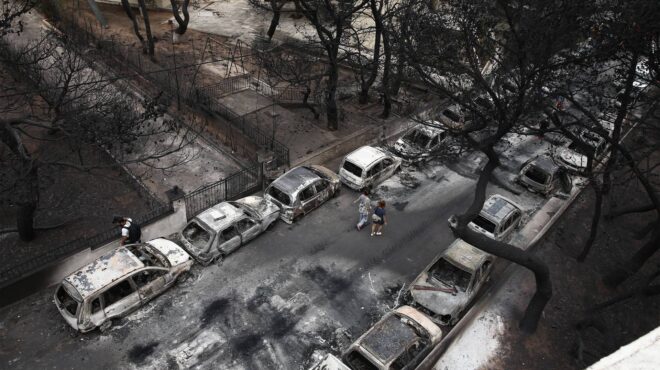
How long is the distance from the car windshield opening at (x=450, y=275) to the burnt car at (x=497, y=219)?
2.53m

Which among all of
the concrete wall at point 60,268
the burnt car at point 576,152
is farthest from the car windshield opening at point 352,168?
the burnt car at point 576,152

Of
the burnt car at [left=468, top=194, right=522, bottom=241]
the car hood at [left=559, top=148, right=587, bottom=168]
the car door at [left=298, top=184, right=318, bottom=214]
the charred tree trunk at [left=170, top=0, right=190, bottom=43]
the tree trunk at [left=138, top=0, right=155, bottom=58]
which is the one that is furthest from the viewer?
the charred tree trunk at [left=170, top=0, right=190, bottom=43]

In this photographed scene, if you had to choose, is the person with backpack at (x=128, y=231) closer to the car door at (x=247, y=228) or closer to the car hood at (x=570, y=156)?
the car door at (x=247, y=228)

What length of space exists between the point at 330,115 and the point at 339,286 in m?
9.74

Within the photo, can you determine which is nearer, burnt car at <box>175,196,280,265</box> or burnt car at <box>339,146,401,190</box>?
burnt car at <box>175,196,280,265</box>

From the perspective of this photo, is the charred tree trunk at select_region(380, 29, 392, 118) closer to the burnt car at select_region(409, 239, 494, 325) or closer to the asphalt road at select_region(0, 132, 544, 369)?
the asphalt road at select_region(0, 132, 544, 369)

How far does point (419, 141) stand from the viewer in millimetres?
20062

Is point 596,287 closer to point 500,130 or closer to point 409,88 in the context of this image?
point 500,130

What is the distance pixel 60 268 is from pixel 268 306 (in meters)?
5.64

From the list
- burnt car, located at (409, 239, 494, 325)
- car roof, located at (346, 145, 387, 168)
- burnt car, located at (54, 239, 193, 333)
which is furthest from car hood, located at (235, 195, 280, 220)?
burnt car, located at (409, 239, 494, 325)

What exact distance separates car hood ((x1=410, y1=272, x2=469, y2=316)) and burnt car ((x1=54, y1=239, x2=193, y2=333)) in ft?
21.5

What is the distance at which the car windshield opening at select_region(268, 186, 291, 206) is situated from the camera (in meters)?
15.8

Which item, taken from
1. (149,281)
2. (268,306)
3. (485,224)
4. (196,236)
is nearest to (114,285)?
(149,281)

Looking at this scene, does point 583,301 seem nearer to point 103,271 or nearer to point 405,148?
point 405,148
